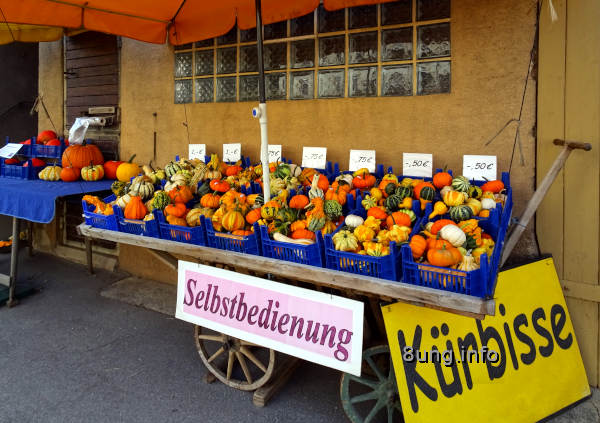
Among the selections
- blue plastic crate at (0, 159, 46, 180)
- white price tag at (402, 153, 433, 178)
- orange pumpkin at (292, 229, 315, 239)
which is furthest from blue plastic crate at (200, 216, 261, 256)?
blue plastic crate at (0, 159, 46, 180)

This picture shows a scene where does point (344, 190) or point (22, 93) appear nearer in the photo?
point (344, 190)

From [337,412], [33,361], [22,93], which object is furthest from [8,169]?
[337,412]

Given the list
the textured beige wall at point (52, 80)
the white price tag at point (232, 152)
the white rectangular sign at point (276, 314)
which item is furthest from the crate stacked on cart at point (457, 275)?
the textured beige wall at point (52, 80)

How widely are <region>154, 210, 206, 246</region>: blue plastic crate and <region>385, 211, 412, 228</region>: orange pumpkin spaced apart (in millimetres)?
1347

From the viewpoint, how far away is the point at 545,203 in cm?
330

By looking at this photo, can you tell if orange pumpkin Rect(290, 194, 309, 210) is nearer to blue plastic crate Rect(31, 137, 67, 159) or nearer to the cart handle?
the cart handle

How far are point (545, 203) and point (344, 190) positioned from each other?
1692mm

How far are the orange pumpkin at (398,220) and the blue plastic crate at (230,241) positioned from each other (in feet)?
2.94

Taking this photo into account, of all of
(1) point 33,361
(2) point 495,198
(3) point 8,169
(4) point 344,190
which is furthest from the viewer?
(3) point 8,169

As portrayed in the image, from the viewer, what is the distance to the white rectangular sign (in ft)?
8.00

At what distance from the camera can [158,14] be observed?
4.21 m

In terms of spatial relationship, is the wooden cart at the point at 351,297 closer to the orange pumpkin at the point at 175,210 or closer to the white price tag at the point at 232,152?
the orange pumpkin at the point at 175,210

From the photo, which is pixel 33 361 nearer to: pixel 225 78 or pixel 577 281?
pixel 225 78

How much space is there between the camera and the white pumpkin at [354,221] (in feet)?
8.68
